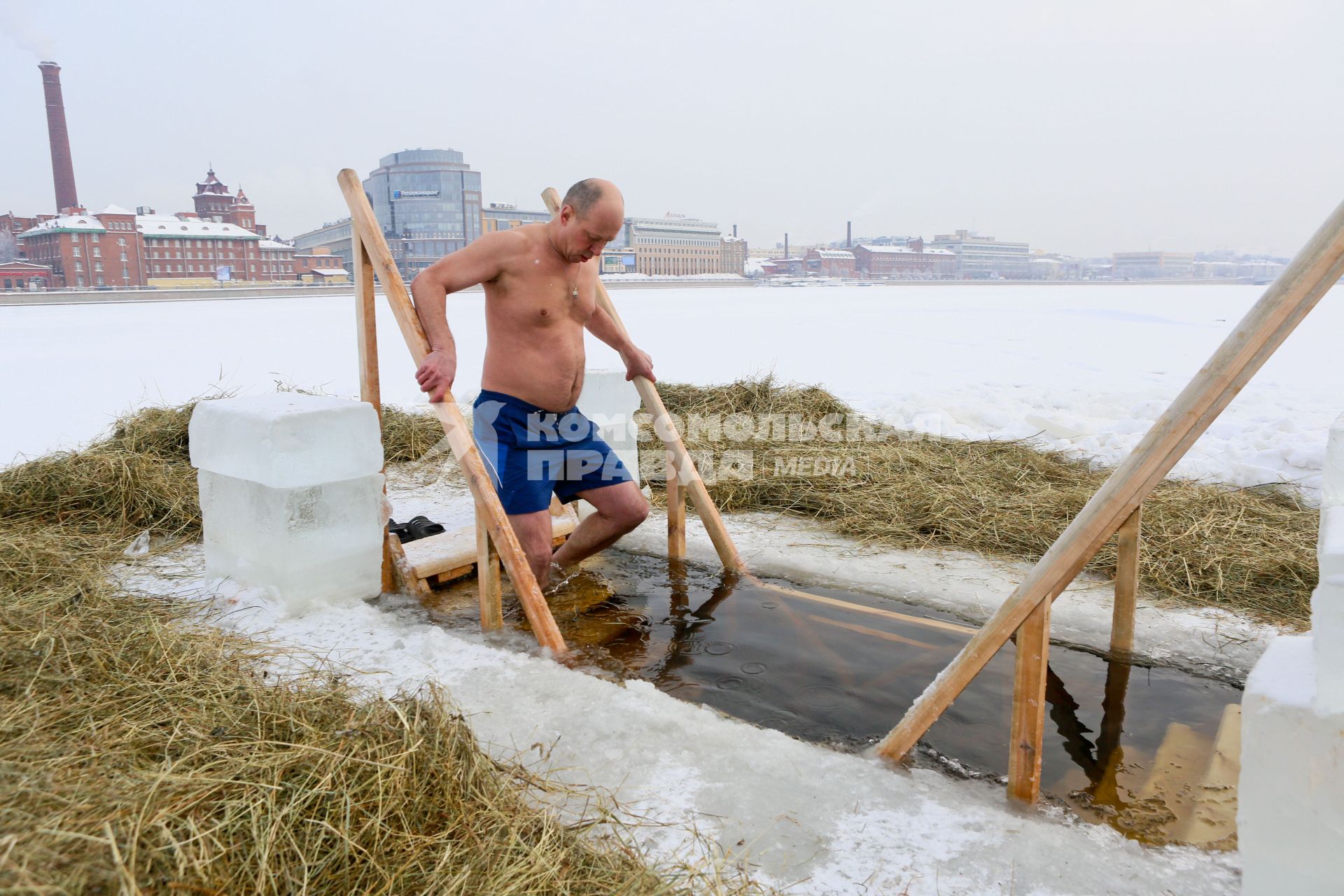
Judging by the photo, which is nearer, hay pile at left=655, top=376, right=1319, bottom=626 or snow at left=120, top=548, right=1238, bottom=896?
snow at left=120, top=548, right=1238, bottom=896

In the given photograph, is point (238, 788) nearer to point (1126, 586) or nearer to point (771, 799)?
point (771, 799)

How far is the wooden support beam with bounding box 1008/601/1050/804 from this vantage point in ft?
6.90

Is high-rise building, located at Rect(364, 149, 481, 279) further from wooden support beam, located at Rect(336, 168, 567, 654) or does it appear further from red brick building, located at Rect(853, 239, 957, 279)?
wooden support beam, located at Rect(336, 168, 567, 654)

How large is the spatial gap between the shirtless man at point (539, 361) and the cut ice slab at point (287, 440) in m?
0.45

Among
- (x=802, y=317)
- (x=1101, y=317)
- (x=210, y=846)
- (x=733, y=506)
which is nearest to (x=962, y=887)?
(x=210, y=846)

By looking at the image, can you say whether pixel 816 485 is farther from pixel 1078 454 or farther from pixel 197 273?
pixel 197 273

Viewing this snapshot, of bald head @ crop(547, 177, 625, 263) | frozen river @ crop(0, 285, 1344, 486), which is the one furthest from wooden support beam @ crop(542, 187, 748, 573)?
frozen river @ crop(0, 285, 1344, 486)

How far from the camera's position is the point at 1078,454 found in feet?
19.7

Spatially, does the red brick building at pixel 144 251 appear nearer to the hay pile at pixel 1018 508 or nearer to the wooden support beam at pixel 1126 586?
the hay pile at pixel 1018 508

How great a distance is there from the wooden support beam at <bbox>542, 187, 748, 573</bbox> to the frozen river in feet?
10.8

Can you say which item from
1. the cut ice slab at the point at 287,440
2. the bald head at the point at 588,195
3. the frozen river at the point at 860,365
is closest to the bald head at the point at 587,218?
the bald head at the point at 588,195

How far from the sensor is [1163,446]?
1950mm

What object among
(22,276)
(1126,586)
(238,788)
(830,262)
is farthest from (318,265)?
(238,788)

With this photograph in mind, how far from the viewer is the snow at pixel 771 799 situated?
71.1 inches
